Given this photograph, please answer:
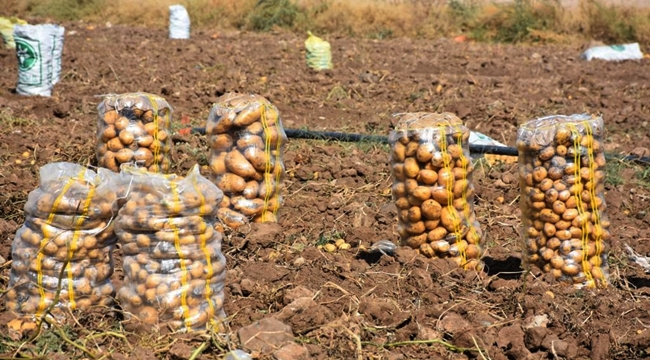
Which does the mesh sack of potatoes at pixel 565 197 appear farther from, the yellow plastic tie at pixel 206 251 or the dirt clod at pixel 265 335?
the yellow plastic tie at pixel 206 251

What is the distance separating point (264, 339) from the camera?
3436 mm

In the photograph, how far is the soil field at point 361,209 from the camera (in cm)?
365

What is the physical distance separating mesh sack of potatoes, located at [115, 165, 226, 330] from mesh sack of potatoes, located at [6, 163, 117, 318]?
12cm

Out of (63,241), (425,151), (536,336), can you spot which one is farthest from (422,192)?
(63,241)

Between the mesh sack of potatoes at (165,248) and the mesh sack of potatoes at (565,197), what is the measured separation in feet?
5.43

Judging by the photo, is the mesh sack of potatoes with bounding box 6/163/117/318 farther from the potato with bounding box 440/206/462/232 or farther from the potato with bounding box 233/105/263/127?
the potato with bounding box 440/206/462/232

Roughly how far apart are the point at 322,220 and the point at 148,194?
2.11m

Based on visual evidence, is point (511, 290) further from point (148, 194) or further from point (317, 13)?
point (317, 13)

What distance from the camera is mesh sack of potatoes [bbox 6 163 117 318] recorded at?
3504mm

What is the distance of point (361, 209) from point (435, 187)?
4.04ft

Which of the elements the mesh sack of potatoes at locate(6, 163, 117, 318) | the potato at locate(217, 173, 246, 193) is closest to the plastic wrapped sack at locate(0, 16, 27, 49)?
the potato at locate(217, 173, 246, 193)

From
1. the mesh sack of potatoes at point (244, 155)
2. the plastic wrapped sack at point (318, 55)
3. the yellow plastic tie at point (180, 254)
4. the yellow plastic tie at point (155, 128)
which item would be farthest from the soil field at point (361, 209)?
the yellow plastic tie at point (155, 128)

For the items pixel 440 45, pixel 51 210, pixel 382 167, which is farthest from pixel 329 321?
pixel 440 45

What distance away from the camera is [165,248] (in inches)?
136
